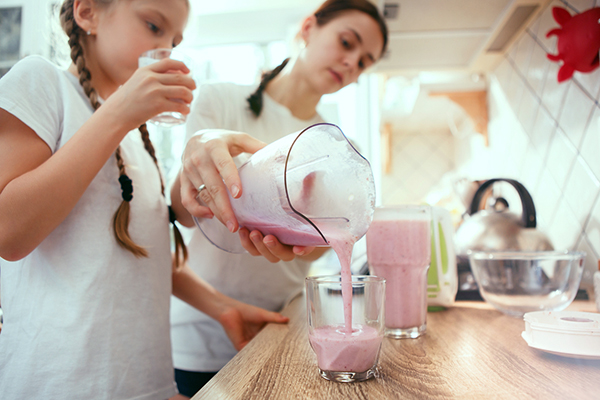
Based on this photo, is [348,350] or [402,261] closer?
[348,350]

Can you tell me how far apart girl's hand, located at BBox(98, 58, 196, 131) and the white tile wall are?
1032 millimetres

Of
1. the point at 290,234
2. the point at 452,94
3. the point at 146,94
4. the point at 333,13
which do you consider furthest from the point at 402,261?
the point at 452,94

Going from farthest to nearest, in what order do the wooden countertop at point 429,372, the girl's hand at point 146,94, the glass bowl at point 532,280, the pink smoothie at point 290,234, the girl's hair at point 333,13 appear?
the girl's hair at point 333,13
the glass bowl at point 532,280
the girl's hand at point 146,94
the pink smoothie at point 290,234
the wooden countertop at point 429,372

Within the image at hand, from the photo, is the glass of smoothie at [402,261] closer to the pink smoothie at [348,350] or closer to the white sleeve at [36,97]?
the pink smoothie at [348,350]

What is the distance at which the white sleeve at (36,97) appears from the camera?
2.04 feet

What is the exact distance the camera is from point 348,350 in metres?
0.47

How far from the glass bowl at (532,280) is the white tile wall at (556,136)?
0.35m

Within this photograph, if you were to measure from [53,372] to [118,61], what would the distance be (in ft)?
1.83

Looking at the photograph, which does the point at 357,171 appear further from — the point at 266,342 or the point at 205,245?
the point at 205,245

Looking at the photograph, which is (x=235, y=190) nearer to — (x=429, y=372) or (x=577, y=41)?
(x=429, y=372)

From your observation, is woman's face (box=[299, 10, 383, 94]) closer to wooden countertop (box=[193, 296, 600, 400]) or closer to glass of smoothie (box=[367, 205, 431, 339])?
glass of smoothie (box=[367, 205, 431, 339])

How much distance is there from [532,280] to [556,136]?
0.69 meters

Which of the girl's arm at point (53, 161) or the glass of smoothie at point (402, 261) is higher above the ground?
the girl's arm at point (53, 161)

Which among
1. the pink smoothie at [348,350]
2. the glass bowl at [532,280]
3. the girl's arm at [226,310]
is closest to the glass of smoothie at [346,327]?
the pink smoothie at [348,350]
